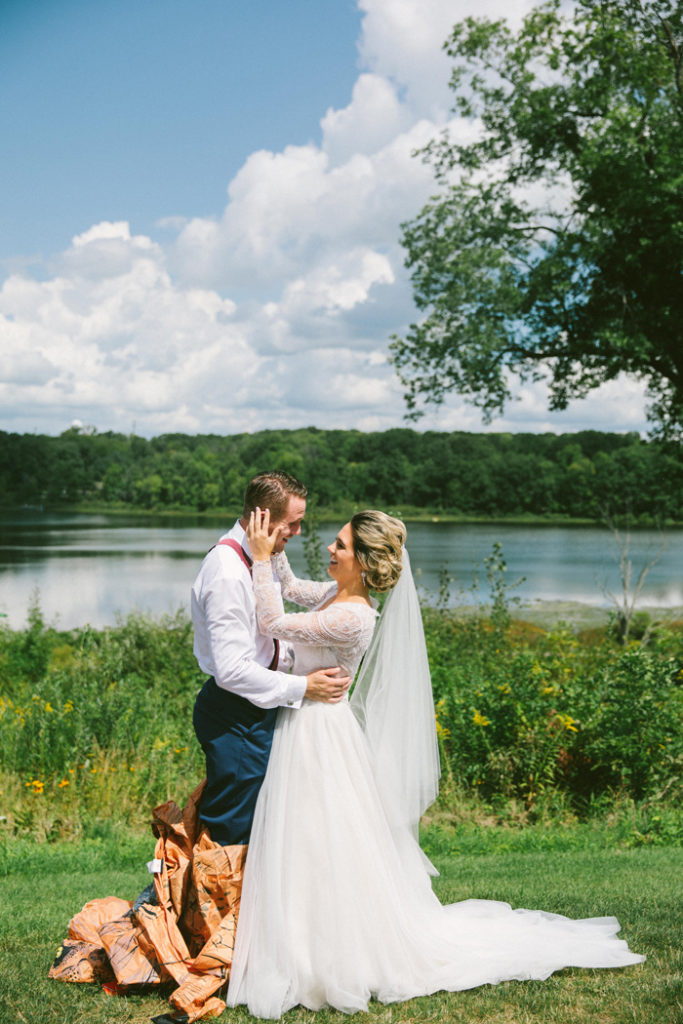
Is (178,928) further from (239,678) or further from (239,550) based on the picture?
(239,550)

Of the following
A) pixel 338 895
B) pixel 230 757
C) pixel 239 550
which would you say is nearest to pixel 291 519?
pixel 239 550

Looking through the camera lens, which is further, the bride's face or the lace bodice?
the bride's face

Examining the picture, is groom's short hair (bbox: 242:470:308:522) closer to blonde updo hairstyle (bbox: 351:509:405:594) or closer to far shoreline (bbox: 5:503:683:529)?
blonde updo hairstyle (bbox: 351:509:405:594)

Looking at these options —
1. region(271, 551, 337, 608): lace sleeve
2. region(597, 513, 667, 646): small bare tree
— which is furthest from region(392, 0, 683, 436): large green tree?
region(271, 551, 337, 608): lace sleeve

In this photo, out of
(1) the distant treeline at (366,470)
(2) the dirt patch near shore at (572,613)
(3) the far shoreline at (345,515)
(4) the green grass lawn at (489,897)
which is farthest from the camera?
(1) the distant treeline at (366,470)

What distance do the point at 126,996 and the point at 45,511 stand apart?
7290cm

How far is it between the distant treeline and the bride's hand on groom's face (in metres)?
26.2

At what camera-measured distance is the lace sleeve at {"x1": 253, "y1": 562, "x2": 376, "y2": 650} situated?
11.4 feet

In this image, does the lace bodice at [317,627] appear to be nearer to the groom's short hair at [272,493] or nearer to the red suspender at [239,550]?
the red suspender at [239,550]

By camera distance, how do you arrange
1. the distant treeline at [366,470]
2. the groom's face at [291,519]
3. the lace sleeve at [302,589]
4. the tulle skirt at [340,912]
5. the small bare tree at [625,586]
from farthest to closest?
the distant treeline at [366,470]
the small bare tree at [625,586]
the lace sleeve at [302,589]
the groom's face at [291,519]
the tulle skirt at [340,912]

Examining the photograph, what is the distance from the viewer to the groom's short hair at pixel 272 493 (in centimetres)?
348

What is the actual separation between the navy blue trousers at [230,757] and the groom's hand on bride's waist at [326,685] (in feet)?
0.78

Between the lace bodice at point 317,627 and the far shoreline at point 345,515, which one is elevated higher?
the lace bodice at point 317,627

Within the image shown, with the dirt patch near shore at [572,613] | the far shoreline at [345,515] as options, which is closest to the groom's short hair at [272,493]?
the dirt patch near shore at [572,613]
